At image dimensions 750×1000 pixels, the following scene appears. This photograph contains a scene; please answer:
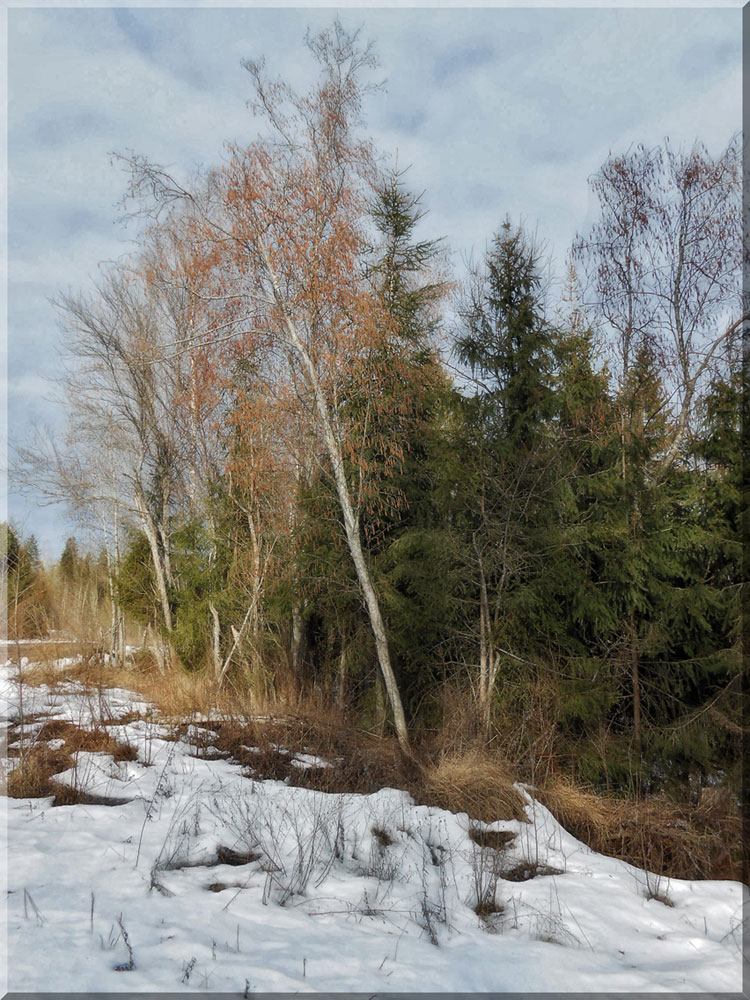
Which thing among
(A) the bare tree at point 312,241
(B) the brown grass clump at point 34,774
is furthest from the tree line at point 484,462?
(B) the brown grass clump at point 34,774

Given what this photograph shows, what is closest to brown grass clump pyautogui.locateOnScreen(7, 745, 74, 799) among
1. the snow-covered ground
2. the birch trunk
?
the snow-covered ground

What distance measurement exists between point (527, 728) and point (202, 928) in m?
A: 5.75

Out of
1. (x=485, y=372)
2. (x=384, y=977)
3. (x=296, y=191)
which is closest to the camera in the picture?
(x=384, y=977)

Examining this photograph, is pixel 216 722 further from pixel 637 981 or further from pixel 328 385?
pixel 637 981

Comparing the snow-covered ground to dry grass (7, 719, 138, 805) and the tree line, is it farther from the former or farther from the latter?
the tree line

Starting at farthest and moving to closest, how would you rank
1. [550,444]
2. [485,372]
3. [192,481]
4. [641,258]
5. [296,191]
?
[192,481] → [641,258] → [485,372] → [550,444] → [296,191]

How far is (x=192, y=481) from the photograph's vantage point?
14078 millimetres

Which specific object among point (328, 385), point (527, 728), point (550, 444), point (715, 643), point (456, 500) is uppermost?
point (328, 385)

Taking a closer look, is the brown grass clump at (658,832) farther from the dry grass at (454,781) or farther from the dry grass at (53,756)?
the dry grass at (53,756)

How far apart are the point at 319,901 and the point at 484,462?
610 cm

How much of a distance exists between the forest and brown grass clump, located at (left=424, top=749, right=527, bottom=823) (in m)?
0.74

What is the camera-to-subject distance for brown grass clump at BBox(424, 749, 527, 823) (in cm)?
A: 596

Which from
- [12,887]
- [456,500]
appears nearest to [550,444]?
[456,500]

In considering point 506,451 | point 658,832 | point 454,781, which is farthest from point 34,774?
point 506,451
